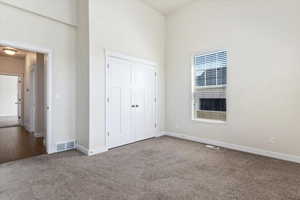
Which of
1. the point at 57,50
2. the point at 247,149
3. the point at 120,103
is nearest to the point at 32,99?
the point at 57,50

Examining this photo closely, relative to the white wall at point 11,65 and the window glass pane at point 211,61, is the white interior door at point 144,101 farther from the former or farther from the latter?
the white wall at point 11,65

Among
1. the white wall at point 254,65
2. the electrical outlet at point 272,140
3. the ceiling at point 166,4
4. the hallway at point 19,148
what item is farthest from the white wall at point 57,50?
the electrical outlet at point 272,140

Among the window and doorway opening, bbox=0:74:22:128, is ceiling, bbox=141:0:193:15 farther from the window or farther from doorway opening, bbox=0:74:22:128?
doorway opening, bbox=0:74:22:128

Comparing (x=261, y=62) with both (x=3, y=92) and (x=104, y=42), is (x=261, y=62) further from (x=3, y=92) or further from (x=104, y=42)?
(x=3, y=92)

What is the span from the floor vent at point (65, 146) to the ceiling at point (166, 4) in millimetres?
4153

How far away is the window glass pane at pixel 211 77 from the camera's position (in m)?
4.24

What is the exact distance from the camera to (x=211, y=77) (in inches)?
169

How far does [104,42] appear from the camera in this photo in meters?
3.72

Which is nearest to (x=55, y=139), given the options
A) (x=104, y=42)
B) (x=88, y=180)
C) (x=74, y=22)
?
(x=88, y=180)

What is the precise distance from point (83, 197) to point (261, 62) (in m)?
3.96

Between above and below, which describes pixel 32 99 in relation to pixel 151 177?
above

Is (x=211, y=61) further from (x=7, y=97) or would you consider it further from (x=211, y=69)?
(x=7, y=97)

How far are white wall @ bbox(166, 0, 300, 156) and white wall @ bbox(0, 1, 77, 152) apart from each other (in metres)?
3.03

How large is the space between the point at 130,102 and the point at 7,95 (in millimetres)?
9637
